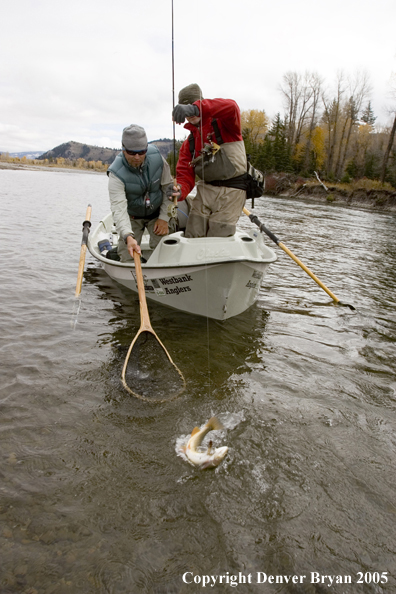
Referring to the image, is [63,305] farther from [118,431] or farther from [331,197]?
[331,197]

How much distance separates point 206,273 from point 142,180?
178 centimetres

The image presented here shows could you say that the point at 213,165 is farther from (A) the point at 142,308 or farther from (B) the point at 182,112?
(A) the point at 142,308

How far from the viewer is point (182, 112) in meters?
4.74

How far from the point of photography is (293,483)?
2.80 meters

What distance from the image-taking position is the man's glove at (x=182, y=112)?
4742 mm

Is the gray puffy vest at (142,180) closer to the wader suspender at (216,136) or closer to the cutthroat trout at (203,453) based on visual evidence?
the wader suspender at (216,136)

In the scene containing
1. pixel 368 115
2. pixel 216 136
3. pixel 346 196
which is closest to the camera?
pixel 216 136

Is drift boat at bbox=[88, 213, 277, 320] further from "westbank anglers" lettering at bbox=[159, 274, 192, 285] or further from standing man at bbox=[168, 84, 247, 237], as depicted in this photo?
standing man at bbox=[168, 84, 247, 237]

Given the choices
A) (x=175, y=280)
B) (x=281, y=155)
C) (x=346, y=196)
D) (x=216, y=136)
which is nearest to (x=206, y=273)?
(x=175, y=280)

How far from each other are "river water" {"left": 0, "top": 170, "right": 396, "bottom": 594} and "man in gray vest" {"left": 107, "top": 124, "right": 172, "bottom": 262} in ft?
4.48

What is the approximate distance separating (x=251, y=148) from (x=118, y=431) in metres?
59.8

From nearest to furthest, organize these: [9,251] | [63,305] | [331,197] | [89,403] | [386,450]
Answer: [386,450], [89,403], [63,305], [9,251], [331,197]

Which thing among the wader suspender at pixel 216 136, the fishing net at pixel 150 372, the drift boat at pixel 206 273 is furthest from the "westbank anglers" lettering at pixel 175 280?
the wader suspender at pixel 216 136

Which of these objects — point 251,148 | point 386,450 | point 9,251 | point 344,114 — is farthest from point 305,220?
point 344,114
